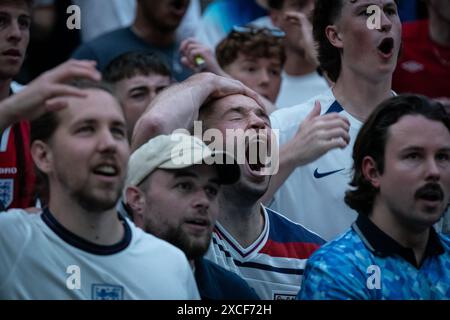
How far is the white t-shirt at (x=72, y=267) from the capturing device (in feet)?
11.1

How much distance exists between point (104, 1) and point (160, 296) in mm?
3920

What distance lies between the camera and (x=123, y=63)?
5.79 meters

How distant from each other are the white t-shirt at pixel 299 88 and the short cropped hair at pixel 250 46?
0.32 meters

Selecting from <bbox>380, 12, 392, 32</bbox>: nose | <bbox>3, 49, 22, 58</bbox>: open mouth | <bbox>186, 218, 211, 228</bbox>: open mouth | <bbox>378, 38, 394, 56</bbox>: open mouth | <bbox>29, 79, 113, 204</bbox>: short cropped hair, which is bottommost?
<bbox>186, 218, 211, 228</bbox>: open mouth

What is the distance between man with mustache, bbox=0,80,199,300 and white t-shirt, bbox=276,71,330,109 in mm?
3091

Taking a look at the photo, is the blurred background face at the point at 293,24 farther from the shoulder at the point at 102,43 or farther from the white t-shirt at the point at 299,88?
the shoulder at the point at 102,43

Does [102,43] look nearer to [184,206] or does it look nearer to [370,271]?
[184,206]

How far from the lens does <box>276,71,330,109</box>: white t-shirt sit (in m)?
6.55

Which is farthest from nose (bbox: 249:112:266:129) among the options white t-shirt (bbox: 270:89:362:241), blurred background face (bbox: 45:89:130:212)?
blurred background face (bbox: 45:89:130:212)

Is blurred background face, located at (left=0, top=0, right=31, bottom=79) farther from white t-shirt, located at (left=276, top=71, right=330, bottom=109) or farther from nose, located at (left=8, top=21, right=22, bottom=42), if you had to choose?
white t-shirt, located at (left=276, top=71, right=330, bottom=109)

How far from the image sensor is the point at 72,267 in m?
3.41

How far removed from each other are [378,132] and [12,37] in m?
1.90

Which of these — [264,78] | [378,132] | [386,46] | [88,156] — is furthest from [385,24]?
[88,156]

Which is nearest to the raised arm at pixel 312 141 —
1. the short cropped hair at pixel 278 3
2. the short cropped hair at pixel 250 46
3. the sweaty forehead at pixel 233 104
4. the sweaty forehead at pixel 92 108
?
the sweaty forehead at pixel 233 104
